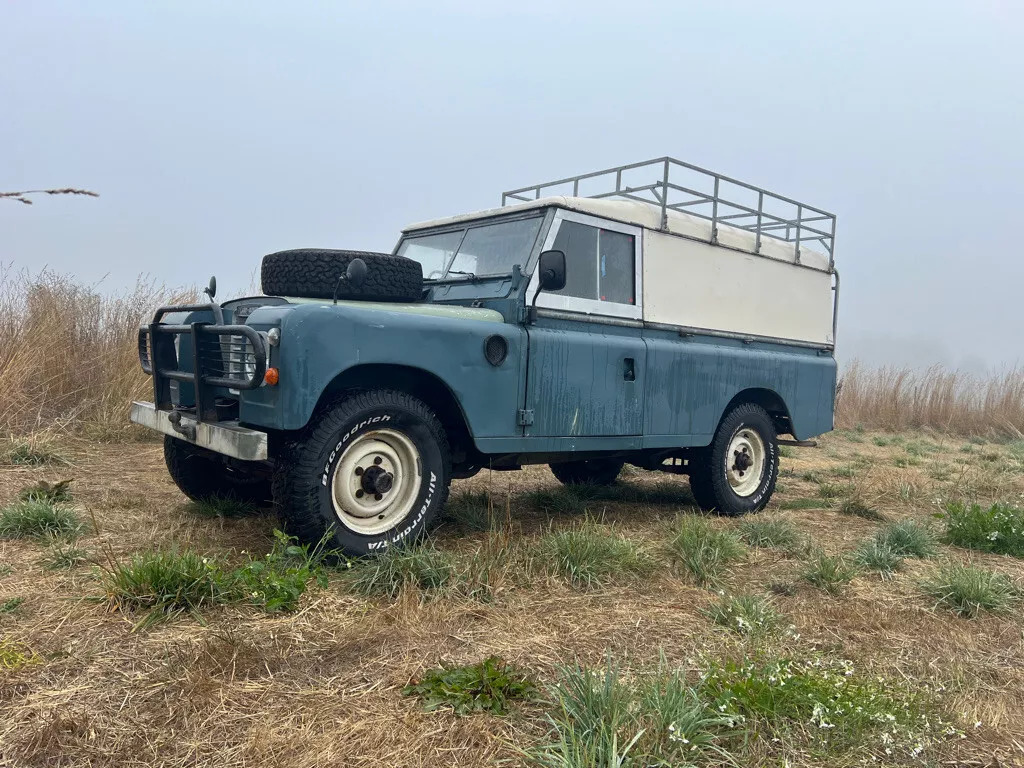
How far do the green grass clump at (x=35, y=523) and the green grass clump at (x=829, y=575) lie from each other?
4091 mm

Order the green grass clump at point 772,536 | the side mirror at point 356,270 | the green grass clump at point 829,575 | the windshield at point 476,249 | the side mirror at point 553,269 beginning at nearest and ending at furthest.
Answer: the side mirror at point 356,270, the green grass clump at point 829,575, the side mirror at point 553,269, the green grass clump at point 772,536, the windshield at point 476,249

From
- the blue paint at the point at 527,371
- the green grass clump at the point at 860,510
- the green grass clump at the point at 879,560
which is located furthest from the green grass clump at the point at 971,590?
the green grass clump at the point at 860,510

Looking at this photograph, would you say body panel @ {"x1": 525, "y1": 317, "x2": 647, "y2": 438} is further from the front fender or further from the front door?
the front fender

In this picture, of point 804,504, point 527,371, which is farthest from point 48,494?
point 804,504

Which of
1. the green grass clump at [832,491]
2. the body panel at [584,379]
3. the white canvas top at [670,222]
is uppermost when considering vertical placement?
the white canvas top at [670,222]

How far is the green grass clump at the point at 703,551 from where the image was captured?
4102 mm

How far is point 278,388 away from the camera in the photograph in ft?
12.0

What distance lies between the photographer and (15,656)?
8.80ft

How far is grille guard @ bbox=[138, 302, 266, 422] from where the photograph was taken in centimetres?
365

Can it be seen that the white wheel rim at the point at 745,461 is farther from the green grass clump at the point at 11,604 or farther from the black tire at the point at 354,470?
the green grass clump at the point at 11,604

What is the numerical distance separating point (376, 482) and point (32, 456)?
4503mm

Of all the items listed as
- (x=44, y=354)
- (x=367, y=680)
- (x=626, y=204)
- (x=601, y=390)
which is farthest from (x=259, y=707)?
(x=44, y=354)

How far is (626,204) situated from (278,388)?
2.99 meters

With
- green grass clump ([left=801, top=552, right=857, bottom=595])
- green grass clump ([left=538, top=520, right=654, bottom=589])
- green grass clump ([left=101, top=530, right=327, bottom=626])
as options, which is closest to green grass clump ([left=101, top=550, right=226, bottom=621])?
green grass clump ([left=101, top=530, right=327, bottom=626])
